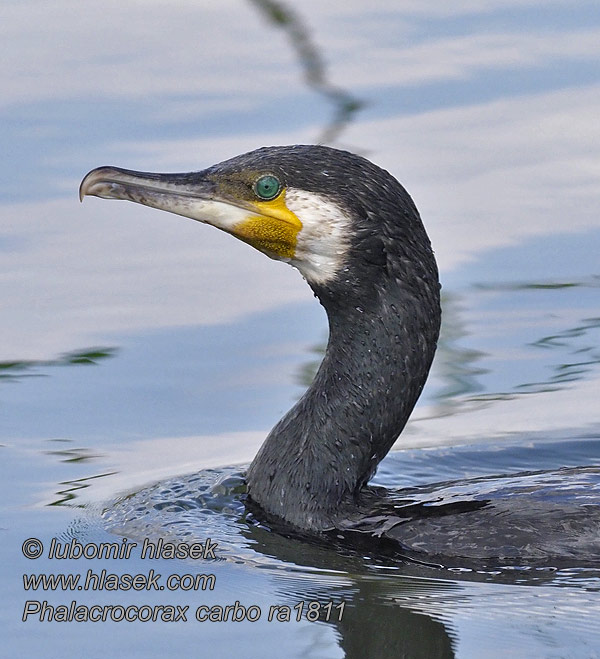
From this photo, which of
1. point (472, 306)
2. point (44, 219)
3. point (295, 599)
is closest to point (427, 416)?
point (472, 306)

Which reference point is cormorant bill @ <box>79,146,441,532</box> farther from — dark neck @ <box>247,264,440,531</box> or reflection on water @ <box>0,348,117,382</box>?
reflection on water @ <box>0,348,117,382</box>

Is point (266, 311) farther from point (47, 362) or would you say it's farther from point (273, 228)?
point (273, 228)

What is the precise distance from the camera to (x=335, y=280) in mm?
6691

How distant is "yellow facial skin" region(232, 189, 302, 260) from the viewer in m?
6.64

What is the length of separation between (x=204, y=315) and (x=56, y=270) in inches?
34.6

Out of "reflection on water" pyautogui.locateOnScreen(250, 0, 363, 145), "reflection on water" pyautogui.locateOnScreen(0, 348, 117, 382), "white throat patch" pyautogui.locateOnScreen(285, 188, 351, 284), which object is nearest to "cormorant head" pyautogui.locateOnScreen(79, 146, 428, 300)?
"white throat patch" pyautogui.locateOnScreen(285, 188, 351, 284)

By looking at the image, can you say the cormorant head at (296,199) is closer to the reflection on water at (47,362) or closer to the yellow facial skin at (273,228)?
the yellow facial skin at (273,228)

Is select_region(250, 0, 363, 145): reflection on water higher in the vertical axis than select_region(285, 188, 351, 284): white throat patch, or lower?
higher

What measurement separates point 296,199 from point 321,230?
14 centimetres

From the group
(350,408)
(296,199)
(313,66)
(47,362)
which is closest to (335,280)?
(296,199)

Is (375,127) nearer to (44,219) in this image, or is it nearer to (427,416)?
(44,219)

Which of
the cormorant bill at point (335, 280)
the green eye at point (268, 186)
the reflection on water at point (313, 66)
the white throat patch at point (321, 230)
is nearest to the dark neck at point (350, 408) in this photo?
the cormorant bill at point (335, 280)

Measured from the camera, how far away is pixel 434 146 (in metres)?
10.4

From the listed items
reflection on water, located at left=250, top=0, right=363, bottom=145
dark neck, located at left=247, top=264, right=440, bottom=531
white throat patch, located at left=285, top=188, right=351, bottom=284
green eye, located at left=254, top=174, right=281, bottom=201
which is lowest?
dark neck, located at left=247, top=264, right=440, bottom=531
